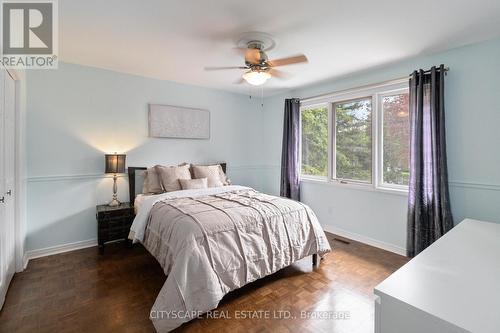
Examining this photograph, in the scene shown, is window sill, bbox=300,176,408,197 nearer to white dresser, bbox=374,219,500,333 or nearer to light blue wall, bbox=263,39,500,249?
light blue wall, bbox=263,39,500,249

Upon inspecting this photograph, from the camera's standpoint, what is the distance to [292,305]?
6.79 feet

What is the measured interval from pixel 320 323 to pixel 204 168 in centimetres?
268

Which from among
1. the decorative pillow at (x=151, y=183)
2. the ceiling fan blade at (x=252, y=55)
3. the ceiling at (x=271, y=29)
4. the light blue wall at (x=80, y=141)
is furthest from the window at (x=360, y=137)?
the decorative pillow at (x=151, y=183)

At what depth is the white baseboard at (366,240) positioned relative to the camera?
3.16 m

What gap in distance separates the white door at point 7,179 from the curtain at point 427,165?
4.11 meters

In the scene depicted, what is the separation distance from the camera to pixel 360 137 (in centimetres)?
366

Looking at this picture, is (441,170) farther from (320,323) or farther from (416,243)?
(320,323)

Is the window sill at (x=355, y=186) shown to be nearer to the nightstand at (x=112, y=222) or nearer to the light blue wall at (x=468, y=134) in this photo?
the light blue wall at (x=468, y=134)

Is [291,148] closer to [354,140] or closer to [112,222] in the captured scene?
[354,140]

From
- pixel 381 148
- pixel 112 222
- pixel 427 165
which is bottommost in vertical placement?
pixel 112 222

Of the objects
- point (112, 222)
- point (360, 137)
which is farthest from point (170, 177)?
point (360, 137)

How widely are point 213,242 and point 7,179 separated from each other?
6.59 ft

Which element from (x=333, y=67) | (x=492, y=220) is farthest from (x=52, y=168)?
(x=492, y=220)

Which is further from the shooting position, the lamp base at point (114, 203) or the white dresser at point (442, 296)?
the lamp base at point (114, 203)
